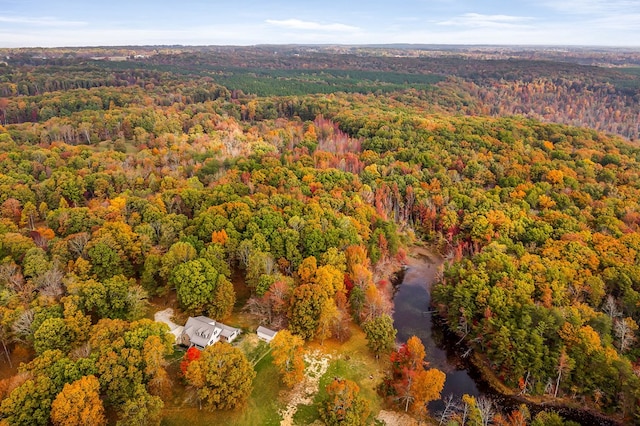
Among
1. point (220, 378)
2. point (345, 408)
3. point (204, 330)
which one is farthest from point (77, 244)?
point (345, 408)

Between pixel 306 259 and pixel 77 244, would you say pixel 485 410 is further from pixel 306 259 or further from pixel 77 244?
pixel 77 244

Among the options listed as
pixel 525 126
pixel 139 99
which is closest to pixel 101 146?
pixel 139 99

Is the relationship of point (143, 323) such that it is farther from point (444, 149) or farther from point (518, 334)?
point (444, 149)

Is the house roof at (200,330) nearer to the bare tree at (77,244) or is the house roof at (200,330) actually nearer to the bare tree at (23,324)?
the bare tree at (23,324)

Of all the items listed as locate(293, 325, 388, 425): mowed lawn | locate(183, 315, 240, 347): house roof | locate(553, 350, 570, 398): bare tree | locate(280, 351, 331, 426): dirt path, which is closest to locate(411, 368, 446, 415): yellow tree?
locate(293, 325, 388, 425): mowed lawn

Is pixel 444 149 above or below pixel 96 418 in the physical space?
above

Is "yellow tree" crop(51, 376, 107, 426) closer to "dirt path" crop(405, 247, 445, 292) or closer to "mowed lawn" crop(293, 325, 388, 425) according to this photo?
"mowed lawn" crop(293, 325, 388, 425)
